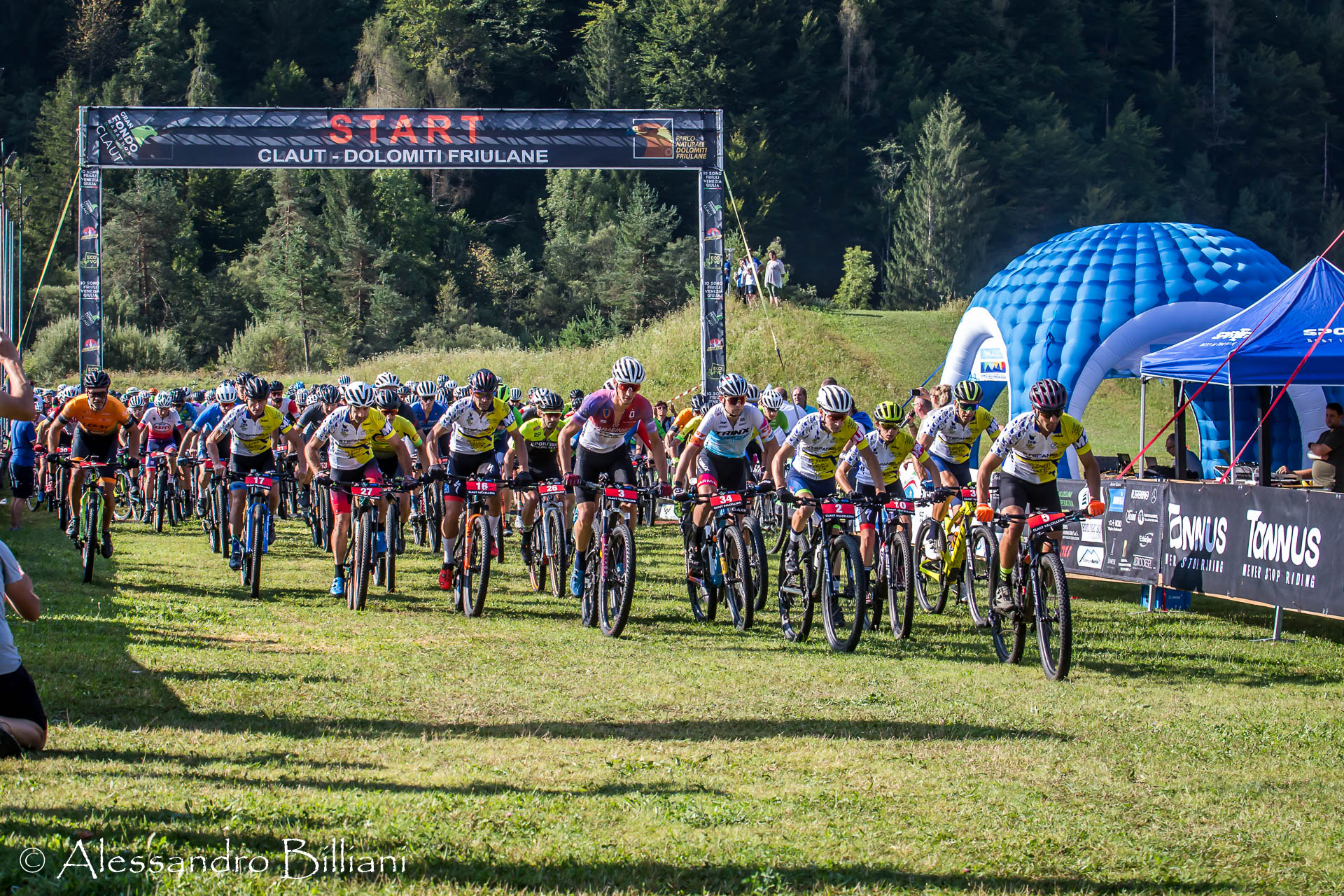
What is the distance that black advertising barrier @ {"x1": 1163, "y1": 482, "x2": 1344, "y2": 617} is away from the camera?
10.2 m

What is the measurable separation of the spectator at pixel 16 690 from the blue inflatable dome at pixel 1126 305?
56.1 feet

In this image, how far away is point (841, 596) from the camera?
9.75 meters

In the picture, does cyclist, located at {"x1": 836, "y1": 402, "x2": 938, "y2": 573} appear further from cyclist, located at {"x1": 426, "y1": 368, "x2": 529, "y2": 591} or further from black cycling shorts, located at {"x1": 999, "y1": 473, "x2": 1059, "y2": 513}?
cyclist, located at {"x1": 426, "y1": 368, "x2": 529, "y2": 591}

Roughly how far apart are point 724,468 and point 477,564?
2288 mm

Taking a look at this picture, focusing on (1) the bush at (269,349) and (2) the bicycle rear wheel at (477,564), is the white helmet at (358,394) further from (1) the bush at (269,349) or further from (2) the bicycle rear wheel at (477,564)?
(1) the bush at (269,349)

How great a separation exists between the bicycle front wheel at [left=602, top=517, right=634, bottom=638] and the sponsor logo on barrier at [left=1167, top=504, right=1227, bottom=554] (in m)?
5.25

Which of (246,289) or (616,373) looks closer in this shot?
(616,373)

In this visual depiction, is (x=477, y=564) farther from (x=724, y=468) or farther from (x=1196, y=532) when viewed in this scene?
(x=1196, y=532)

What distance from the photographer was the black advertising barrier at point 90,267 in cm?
2889

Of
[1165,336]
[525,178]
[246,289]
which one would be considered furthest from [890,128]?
[1165,336]

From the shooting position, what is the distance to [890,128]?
75.9 metres

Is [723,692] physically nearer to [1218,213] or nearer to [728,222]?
[728,222]

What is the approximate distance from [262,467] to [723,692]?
23.0 ft

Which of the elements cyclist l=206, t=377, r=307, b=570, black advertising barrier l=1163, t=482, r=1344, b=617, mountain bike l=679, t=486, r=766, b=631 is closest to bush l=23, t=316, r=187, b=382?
cyclist l=206, t=377, r=307, b=570
